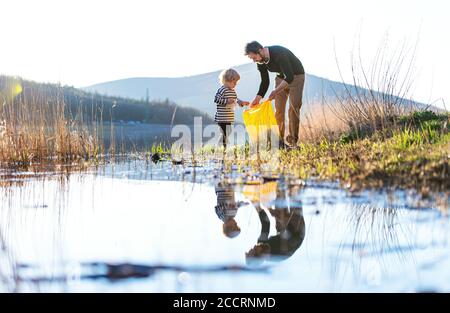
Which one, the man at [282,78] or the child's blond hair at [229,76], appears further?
the child's blond hair at [229,76]

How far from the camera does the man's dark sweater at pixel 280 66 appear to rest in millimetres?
9930

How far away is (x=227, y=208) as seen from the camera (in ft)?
17.1

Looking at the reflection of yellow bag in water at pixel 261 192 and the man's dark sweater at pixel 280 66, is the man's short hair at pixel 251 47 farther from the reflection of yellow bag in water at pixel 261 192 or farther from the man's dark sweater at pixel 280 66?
the reflection of yellow bag in water at pixel 261 192

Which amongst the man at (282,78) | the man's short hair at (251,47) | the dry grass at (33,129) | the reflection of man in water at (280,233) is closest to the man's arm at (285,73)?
the man at (282,78)

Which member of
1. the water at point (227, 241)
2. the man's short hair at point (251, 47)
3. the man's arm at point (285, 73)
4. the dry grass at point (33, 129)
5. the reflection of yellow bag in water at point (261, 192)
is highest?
the man's short hair at point (251, 47)

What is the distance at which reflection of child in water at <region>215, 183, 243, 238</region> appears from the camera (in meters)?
4.31

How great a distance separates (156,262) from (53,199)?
3124 mm

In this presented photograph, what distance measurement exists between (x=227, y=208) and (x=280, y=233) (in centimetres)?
115

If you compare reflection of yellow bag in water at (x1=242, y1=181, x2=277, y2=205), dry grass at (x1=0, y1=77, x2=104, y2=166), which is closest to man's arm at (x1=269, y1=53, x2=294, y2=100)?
dry grass at (x1=0, y1=77, x2=104, y2=166)

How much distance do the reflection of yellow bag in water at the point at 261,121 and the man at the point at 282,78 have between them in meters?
0.22

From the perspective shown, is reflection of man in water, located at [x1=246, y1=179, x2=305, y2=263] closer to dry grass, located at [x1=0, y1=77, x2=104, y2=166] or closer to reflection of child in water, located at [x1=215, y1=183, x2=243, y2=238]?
reflection of child in water, located at [x1=215, y1=183, x2=243, y2=238]

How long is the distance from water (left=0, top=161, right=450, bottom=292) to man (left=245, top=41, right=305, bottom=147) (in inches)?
150
